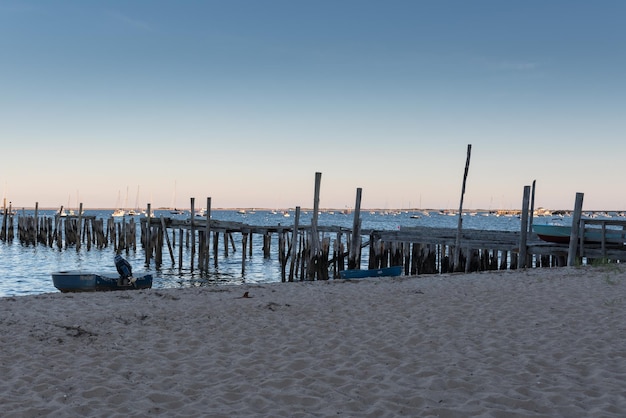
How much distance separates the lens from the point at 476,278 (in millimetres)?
15711

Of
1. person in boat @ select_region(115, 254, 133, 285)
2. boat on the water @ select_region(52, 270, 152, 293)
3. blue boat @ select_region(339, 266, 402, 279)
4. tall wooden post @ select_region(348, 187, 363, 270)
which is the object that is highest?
tall wooden post @ select_region(348, 187, 363, 270)

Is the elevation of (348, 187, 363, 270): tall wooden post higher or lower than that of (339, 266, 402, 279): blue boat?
higher

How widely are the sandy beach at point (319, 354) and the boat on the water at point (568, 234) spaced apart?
6213 millimetres

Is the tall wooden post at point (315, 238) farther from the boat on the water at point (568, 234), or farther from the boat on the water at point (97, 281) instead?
the boat on the water at point (568, 234)

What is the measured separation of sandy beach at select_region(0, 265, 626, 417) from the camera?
5.71 meters

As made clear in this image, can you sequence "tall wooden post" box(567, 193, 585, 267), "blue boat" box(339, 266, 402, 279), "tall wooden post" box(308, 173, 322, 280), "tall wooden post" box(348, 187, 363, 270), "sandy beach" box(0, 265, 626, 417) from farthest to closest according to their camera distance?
"tall wooden post" box(348, 187, 363, 270) < "tall wooden post" box(308, 173, 322, 280) < "tall wooden post" box(567, 193, 585, 267) < "blue boat" box(339, 266, 402, 279) < "sandy beach" box(0, 265, 626, 417)

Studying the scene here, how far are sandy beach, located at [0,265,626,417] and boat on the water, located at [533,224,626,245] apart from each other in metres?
6.21

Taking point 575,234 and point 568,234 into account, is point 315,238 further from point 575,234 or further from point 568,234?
point 568,234

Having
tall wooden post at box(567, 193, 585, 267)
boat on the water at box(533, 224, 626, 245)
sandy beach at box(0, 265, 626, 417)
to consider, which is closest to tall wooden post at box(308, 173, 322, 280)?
sandy beach at box(0, 265, 626, 417)

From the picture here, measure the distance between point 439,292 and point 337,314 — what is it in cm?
367

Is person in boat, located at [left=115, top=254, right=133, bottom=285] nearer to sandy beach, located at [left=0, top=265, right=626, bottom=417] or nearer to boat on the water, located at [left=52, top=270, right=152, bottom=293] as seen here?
boat on the water, located at [left=52, top=270, right=152, bottom=293]

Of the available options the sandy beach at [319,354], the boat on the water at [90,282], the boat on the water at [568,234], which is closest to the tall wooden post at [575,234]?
the boat on the water at [568,234]

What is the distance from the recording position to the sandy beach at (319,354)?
5.71m

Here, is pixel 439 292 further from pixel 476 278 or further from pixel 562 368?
pixel 562 368
